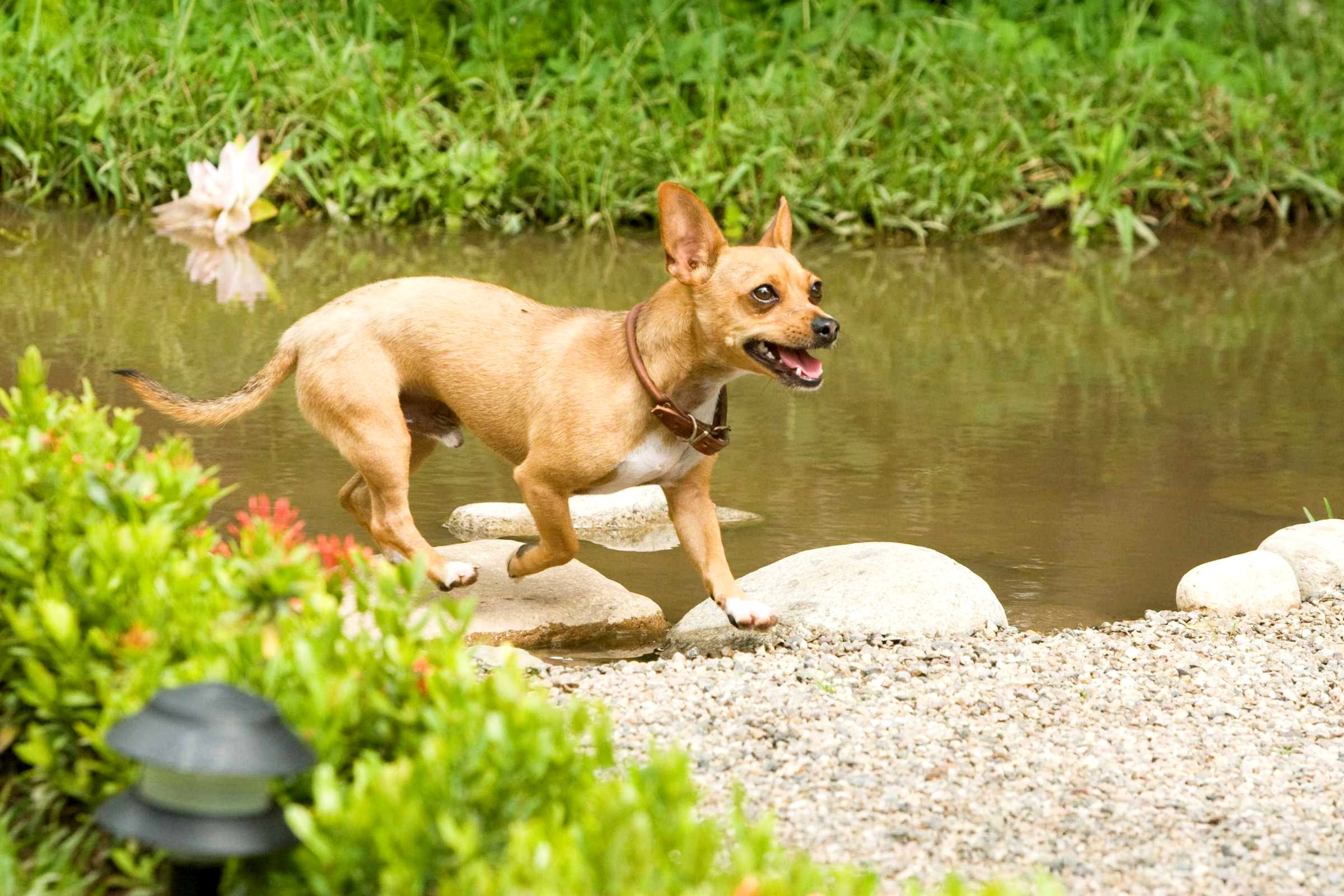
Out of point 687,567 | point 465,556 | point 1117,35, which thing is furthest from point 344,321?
point 1117,35

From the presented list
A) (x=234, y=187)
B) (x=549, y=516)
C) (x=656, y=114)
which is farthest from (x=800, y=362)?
(x=656, y=114)

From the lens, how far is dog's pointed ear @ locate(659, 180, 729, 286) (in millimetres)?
4859

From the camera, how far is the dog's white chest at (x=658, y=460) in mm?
4969

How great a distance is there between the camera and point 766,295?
4.79 meters

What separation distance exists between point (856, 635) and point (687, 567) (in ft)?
3.74

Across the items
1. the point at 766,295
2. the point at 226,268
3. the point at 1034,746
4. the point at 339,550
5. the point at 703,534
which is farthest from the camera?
the point at 226,268

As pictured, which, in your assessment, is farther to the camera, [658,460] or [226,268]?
[226,268]

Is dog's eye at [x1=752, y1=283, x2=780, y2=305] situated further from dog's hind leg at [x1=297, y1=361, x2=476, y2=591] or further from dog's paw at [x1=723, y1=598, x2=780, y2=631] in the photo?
dog's hind leg at [x1=297, y1=361, x2=476, y2=591]

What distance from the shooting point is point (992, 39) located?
13.2 m

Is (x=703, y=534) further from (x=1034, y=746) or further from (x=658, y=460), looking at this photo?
(x=1034, y=746)

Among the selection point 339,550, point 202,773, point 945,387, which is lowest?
point 945,387

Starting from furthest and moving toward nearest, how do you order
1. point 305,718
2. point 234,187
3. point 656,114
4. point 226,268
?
1. point 656,114
2. point 226,268
3. point 234,187
4. point 305,718

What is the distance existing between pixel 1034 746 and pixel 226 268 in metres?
7.33

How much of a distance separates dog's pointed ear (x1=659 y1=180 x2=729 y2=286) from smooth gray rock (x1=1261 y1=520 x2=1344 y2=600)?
2102 mm
